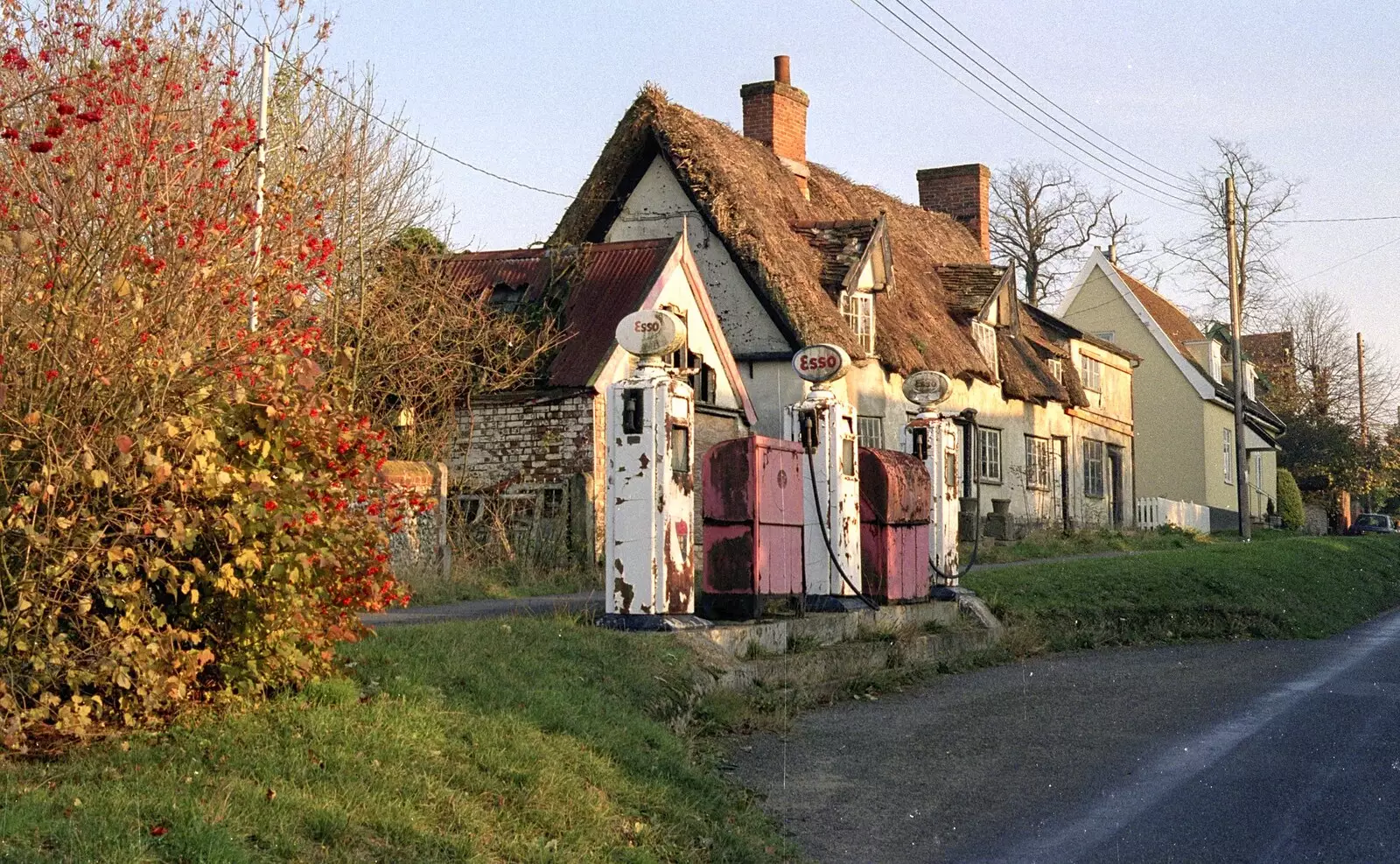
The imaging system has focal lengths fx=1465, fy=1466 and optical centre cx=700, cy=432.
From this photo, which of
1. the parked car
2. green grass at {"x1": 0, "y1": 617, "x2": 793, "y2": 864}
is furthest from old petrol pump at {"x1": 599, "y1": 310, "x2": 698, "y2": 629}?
the parked car

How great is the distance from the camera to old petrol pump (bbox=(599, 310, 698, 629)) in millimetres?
10180

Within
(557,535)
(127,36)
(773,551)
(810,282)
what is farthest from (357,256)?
(127,36)

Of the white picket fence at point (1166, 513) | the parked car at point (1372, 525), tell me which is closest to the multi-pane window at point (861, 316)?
the white picket fence at point (1166, 513)

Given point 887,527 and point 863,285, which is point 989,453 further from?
point 887,527

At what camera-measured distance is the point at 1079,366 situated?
3731 centimetres

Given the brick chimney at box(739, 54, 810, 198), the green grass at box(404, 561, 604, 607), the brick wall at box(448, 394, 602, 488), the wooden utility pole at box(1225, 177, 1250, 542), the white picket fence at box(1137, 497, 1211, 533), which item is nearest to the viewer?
the green grass at box(404, 561, 604, 607)

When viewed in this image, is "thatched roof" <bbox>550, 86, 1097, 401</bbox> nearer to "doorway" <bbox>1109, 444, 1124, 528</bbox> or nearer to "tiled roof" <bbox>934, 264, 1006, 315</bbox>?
Result: "tiled roof" <bbox>934, 264, 1006, 315</bbox>

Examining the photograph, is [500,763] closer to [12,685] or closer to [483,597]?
[12,685]

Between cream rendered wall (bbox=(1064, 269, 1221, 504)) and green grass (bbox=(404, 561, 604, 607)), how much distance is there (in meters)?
29.5

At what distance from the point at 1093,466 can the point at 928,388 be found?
22876mm

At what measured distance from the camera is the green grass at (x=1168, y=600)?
54.7ft

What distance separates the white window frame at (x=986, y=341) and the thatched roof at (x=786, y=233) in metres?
0.28

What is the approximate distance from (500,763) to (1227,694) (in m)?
7.12

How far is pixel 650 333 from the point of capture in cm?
1062
